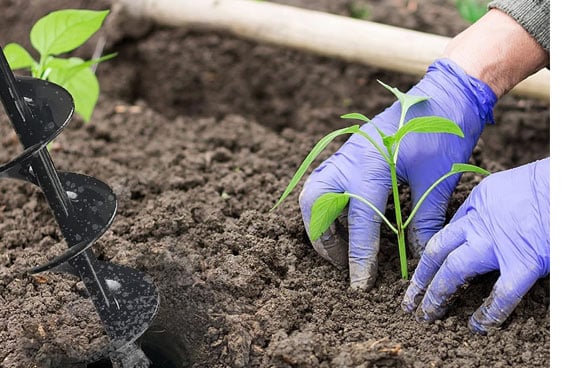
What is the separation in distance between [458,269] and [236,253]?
25.4 inches

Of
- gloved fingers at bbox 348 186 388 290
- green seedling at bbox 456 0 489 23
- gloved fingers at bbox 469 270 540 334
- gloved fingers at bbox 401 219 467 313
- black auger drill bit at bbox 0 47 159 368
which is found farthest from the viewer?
green seedling at bbox 456 0 489 23

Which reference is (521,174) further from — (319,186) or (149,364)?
(149,364)

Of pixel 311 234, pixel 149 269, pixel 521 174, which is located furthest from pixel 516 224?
pixel 149 269

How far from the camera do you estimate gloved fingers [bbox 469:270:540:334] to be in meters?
1.81

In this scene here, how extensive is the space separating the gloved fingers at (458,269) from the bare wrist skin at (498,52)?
2.08 feet

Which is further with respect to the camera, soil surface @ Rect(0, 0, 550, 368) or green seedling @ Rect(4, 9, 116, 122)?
green seedling @ Rect(4, 9, 116, 122)

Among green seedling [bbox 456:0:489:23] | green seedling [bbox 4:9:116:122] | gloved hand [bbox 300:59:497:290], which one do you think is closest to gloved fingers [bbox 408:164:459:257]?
gloved hand [bbox 300:59:497:290]

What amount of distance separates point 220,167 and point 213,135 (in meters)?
0.34

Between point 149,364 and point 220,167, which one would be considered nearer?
point 149,364

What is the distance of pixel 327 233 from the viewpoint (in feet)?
6.86

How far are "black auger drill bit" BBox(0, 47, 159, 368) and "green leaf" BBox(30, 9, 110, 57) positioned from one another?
0.48 meters

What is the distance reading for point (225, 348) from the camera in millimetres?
1923

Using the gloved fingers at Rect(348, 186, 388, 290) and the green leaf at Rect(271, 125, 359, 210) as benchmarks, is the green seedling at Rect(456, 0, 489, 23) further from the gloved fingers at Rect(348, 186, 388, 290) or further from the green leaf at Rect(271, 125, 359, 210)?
the green leaf at Rect(271, 125, 359, 210)

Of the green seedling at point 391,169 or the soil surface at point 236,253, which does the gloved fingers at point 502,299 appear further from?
the green seedling at point 391,169
